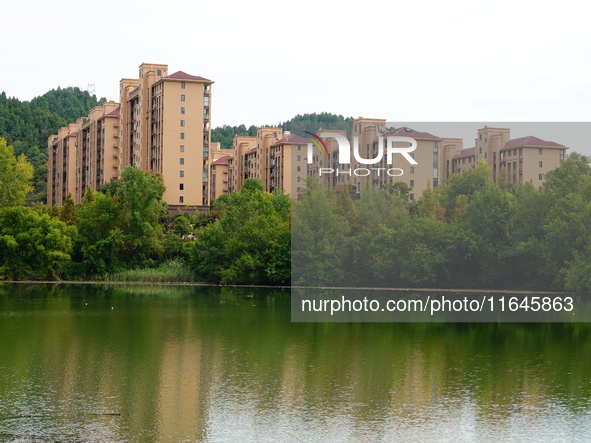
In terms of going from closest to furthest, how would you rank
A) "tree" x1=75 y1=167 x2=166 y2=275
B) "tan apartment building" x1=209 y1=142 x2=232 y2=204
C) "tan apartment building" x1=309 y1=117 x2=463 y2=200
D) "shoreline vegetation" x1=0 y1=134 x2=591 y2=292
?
"shoreline vegetation" x1=0 y1=134 x2=591 y2=292 → "tree" x1=75 y1=167 x2=166 y2=275 → "tan apartment building" x1=309 y1=117 x2=463 y2=200 → "tan apartment building" x1=209 y1=142 x2=232 y2=204

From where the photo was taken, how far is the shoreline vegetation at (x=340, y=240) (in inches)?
2090

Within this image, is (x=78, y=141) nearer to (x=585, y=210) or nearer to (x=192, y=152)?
(x=192, y=152)

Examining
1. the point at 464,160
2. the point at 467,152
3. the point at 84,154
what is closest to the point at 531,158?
the point at 467,152

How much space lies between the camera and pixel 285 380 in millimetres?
18406

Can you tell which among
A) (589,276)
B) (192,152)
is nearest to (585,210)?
(589,276)

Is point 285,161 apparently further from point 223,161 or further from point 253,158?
point 223,161

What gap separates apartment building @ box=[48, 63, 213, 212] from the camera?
89.8 m

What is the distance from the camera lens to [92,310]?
36000mm

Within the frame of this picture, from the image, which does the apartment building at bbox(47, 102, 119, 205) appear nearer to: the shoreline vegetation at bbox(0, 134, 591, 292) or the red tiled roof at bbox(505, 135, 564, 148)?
the shoreline vegetation at bbox(0, 134, 591, 292)

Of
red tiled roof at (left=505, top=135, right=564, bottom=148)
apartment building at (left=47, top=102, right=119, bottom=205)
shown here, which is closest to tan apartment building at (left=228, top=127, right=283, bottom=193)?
apartment building at (left=47, top=102, right=119, bottom=205)

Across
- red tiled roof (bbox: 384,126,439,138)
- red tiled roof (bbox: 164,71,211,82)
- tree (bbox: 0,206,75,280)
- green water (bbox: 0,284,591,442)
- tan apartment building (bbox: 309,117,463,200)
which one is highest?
red tiled roof (bbox: 164,71,211,82)

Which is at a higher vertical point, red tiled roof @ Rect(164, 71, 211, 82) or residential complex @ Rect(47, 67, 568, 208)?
red tiled roof @ Rect(164, 71, 211, 82)

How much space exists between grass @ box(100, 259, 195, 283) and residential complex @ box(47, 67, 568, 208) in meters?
15.2

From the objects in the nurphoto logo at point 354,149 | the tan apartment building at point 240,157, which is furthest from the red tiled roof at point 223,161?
the nurphoto logo at point 354,149
